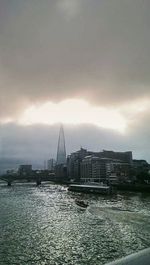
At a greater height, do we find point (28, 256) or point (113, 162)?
point (113, 162)

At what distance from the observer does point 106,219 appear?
3600 cm

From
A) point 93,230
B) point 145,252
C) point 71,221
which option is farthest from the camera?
point 71,221

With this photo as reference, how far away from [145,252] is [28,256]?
18.0 metres

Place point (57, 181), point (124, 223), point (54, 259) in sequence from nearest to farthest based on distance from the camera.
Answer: point (54, 259)
point (124, 223)
point (57, 181)

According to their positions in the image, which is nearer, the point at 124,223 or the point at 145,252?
the point at 145,252

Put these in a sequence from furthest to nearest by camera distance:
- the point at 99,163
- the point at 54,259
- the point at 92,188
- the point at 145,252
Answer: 1. the point at 99,163
2. the point at 92,188
3. the point at 54,259
4. the point at 145,252

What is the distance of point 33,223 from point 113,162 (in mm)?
151623

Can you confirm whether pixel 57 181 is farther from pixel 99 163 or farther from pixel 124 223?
pixel 124 223

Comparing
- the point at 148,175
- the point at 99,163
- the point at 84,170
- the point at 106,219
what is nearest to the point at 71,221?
the point at 106,219

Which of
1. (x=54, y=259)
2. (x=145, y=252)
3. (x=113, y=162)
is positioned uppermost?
(x=113, y=162)

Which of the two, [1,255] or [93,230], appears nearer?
[1,255]

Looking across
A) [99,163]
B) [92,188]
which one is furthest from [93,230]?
[99,163]

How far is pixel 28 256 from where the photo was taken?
64.5ft

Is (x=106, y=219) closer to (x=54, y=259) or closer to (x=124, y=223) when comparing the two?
(x=124, y=223)
